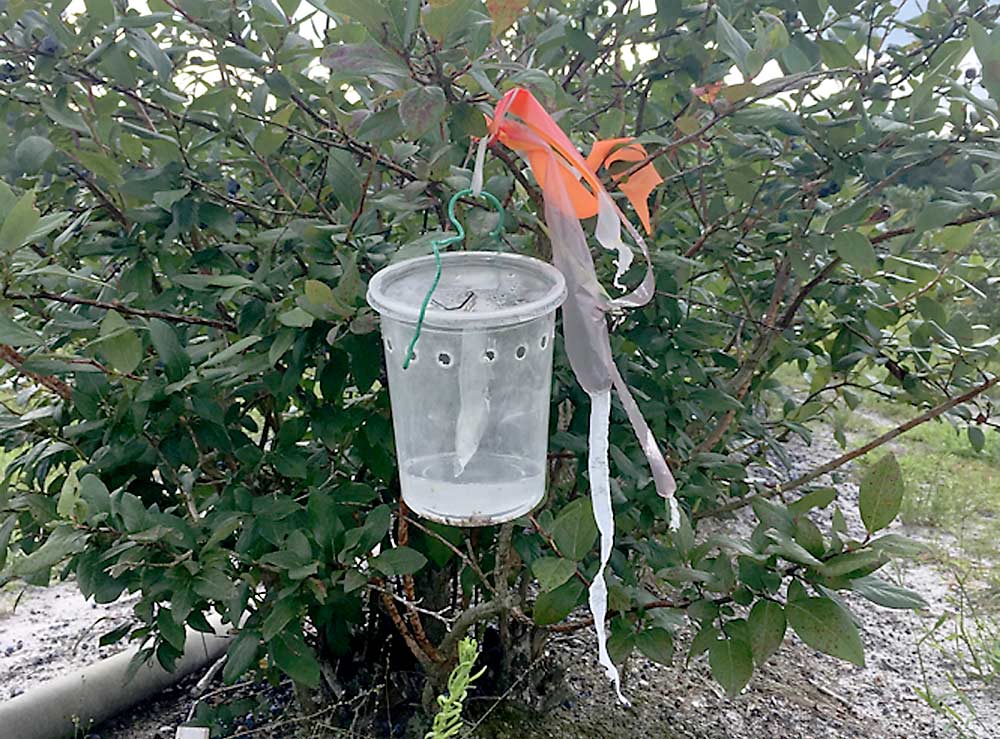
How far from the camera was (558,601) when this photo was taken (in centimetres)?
128

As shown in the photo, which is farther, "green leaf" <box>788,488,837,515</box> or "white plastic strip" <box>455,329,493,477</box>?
"green leaf" <box>788,488,837,515</box>

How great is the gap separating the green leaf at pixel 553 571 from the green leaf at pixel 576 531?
0.02 m

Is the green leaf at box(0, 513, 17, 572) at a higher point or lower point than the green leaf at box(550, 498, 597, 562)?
lower

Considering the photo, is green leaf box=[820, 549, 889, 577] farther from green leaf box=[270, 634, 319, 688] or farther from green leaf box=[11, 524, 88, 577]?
green leaf box=[11, 524, 88, 577]

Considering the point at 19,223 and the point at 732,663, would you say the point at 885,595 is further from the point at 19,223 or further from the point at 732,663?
the point at 19,223

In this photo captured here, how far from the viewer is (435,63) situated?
37.5 inches

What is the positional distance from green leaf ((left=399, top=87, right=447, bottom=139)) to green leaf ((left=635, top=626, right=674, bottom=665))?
0.81 m

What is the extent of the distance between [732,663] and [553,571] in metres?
0.28

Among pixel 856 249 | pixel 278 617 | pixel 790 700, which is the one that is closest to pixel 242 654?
pixel 278 617

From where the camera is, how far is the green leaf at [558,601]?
128 cm

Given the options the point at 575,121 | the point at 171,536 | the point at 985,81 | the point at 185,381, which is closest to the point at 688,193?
Result: the point at 575,121

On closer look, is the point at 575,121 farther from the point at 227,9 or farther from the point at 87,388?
the point at 87,388

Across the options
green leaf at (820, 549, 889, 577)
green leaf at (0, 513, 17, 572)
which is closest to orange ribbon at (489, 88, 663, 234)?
green leaf at (820, 549, 889, 577)

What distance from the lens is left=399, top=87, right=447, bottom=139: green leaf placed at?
0.89 m
